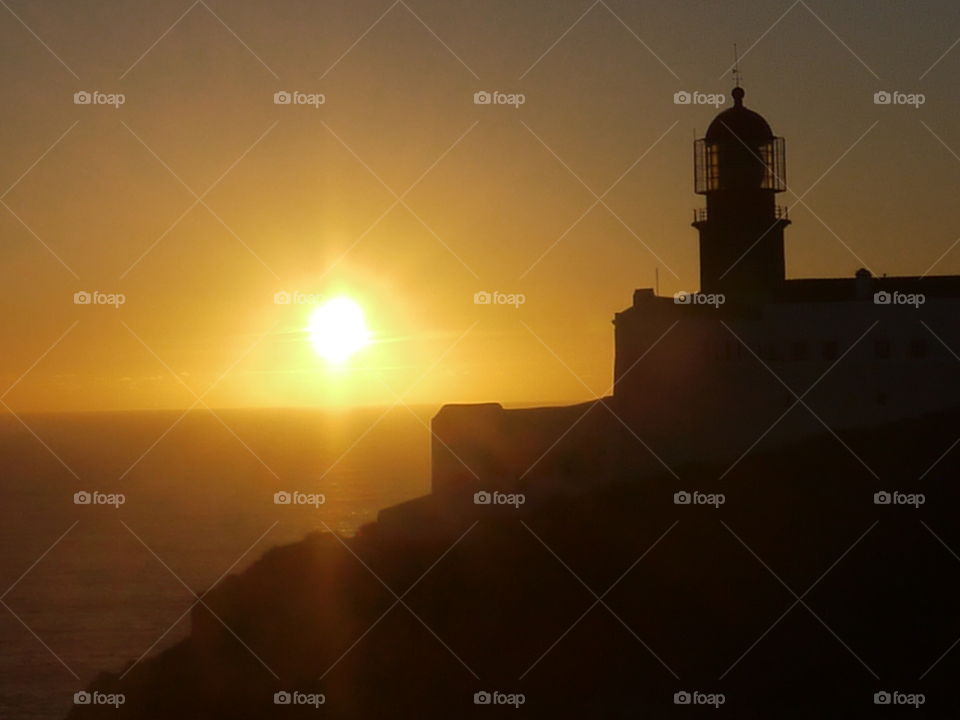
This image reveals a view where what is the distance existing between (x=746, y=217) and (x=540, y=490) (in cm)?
1113

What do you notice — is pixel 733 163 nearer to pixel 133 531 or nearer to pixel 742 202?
pixel 742 202

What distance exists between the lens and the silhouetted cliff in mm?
20031

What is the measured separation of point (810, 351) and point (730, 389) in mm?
2277

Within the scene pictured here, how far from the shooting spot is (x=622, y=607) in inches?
901

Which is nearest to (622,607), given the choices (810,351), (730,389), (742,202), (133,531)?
(730,389)

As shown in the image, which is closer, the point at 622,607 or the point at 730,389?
the point at 622,607

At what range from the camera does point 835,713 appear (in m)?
18.7

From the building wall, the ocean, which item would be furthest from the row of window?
the ocean

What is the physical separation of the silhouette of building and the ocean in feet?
59.1

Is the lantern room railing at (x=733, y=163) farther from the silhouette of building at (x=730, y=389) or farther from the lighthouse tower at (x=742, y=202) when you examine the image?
the silhouette of building at (x=730, y=389)

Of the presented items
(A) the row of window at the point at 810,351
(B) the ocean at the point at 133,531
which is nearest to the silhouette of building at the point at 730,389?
(A) the row of window at the point at 810,351

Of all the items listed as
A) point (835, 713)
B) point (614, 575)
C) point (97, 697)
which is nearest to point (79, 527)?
point (97, 697)

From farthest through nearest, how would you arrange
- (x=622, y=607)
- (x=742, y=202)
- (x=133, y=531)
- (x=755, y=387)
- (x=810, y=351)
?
1. (x=133, y=531)
2. (x=742, y=202)
3. (x=810, y=351)
4. (x=755, y=387)
5. (x=622, y=607)

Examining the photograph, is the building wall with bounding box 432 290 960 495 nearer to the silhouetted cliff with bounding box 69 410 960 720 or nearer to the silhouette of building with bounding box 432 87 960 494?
the silhouette of building with bounding box 432 87 960 494
